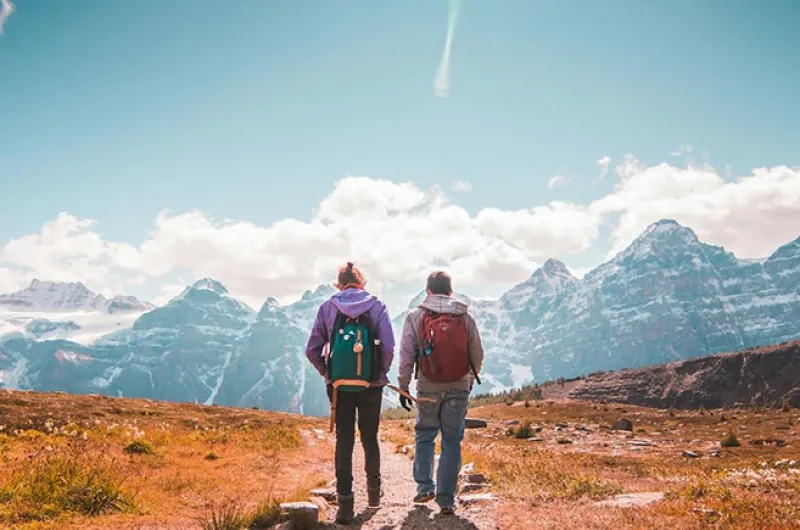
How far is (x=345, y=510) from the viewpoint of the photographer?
8867mm

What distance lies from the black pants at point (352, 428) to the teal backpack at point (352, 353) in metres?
0.28

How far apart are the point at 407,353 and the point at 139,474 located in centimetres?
738

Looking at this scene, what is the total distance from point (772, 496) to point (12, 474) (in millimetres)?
12839

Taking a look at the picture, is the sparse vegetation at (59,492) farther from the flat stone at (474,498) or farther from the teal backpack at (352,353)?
the flat stone at (474,498)

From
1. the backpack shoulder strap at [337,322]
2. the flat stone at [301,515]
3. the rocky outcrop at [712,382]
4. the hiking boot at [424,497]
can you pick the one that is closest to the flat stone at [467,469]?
the hiking boot at [424,497]

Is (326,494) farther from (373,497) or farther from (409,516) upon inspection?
(409,516)

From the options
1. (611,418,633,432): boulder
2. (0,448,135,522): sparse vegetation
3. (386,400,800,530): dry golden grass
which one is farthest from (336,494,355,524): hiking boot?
(611,418,633,432): boulder

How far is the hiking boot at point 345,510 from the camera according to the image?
28.8ft

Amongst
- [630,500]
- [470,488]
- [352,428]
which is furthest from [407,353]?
[630,500]

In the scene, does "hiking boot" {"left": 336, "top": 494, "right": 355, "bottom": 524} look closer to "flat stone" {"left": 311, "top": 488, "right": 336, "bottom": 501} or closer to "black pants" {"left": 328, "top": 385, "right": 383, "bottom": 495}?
"black pants" {"left": 328, "top": 385, "right": 383, "bottom": 495}

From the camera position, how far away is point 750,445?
94.3 feet

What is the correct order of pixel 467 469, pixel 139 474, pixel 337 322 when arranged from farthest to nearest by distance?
pixel 467 469 < pixel 139 474 < pixel 337 322

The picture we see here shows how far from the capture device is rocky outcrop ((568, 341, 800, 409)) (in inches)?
2694

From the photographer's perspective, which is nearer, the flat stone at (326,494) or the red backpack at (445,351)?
the red backpack at (445,351)
